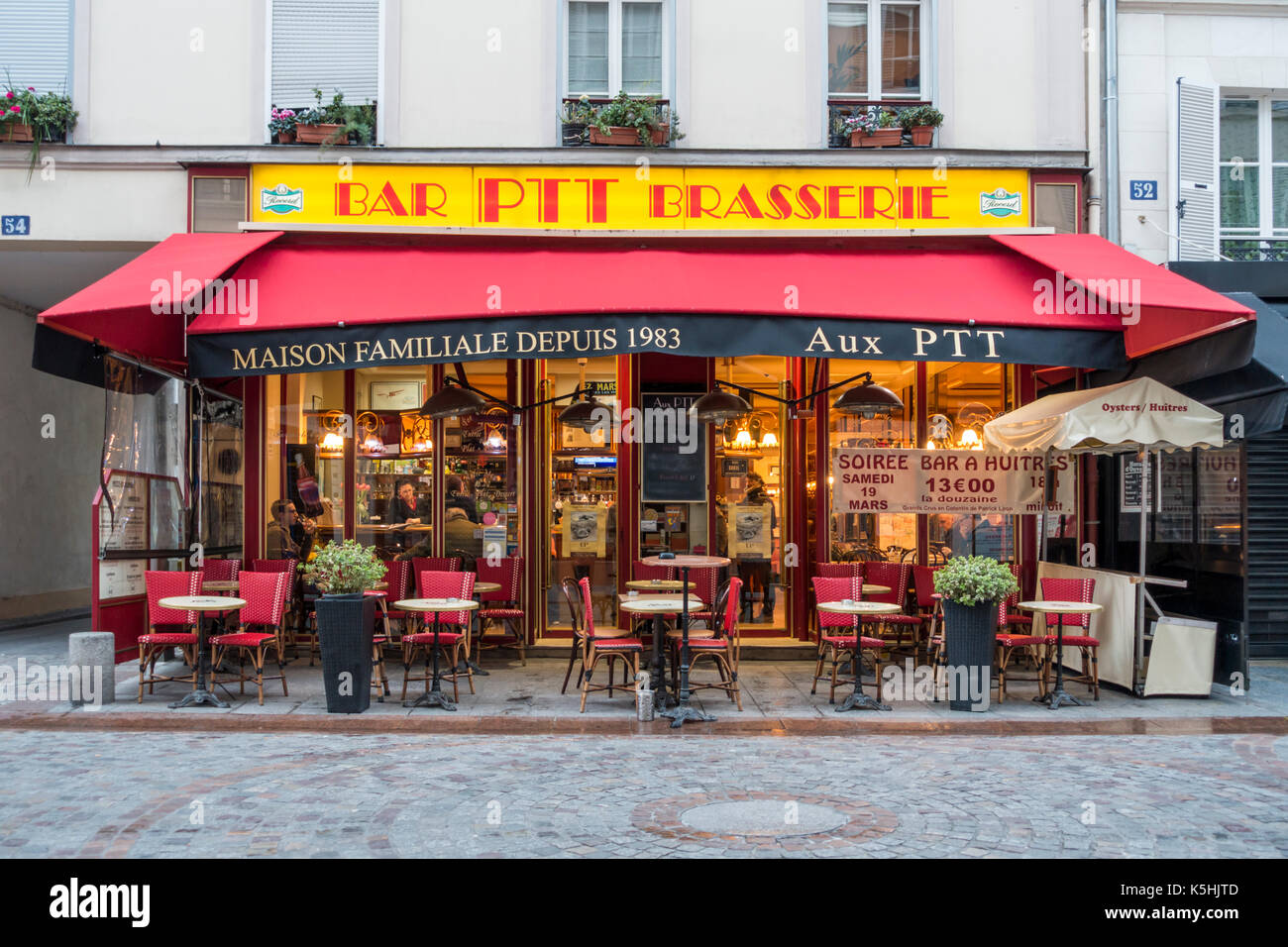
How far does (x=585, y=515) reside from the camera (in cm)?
1170

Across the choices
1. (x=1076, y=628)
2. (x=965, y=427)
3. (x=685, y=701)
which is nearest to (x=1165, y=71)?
(x=965, y=427)

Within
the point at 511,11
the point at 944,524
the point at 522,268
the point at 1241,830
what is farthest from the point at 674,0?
the point at 1241,830

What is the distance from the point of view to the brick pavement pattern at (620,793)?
504 cm

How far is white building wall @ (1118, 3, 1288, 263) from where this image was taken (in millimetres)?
10914

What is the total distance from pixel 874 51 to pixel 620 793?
8.81 meters

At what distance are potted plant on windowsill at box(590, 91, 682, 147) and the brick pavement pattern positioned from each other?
20.7 ft

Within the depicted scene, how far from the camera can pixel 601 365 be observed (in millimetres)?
11773

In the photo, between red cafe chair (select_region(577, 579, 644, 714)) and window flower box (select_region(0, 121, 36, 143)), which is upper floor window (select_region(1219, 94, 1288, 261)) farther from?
window flower box (select_region(0, 121, 36, 143))

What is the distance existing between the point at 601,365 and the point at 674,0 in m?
4.00

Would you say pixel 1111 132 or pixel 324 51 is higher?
pixel 324 51

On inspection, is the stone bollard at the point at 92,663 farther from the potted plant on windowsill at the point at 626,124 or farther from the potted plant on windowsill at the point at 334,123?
the potted plant on windowsill at the point at 626,124

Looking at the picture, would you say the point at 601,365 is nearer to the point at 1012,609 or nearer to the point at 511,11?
the point at 511,11

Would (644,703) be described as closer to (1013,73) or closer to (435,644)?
(435,644)

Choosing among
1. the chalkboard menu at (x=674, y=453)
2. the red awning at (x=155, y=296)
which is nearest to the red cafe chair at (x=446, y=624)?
the chalkboard menu at (x=674, y=453)
